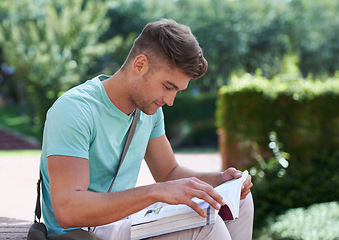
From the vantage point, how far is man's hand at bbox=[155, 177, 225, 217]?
5.39 ft

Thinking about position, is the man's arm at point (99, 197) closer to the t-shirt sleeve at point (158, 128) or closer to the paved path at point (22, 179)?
the t-shirt sleeve at point (158, 128)

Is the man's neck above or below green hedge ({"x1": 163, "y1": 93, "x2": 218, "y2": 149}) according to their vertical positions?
above

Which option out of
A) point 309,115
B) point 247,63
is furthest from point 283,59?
point 309,115

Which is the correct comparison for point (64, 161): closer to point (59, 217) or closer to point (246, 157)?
point (59, 217)

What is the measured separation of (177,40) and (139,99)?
0.31 metres

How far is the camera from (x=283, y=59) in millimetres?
33781

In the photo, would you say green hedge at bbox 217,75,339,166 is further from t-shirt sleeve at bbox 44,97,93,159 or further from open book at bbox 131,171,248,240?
t-shirt sleeve at bbox 44,97,93,159

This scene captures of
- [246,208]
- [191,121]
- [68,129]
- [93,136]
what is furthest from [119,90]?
[191,121]

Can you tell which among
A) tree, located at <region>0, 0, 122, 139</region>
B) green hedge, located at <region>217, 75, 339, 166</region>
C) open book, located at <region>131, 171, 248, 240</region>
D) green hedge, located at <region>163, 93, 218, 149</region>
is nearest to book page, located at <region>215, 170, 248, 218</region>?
open book, located at <region>131, 171, 248, 240</region>

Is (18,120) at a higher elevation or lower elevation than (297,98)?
lower

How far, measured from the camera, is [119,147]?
2055 mm

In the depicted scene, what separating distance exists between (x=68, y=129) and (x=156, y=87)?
46 cm

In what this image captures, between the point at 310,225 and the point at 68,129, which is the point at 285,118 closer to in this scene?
the point at 310,225

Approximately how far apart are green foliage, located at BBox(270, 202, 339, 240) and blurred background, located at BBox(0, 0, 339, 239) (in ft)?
0.05
